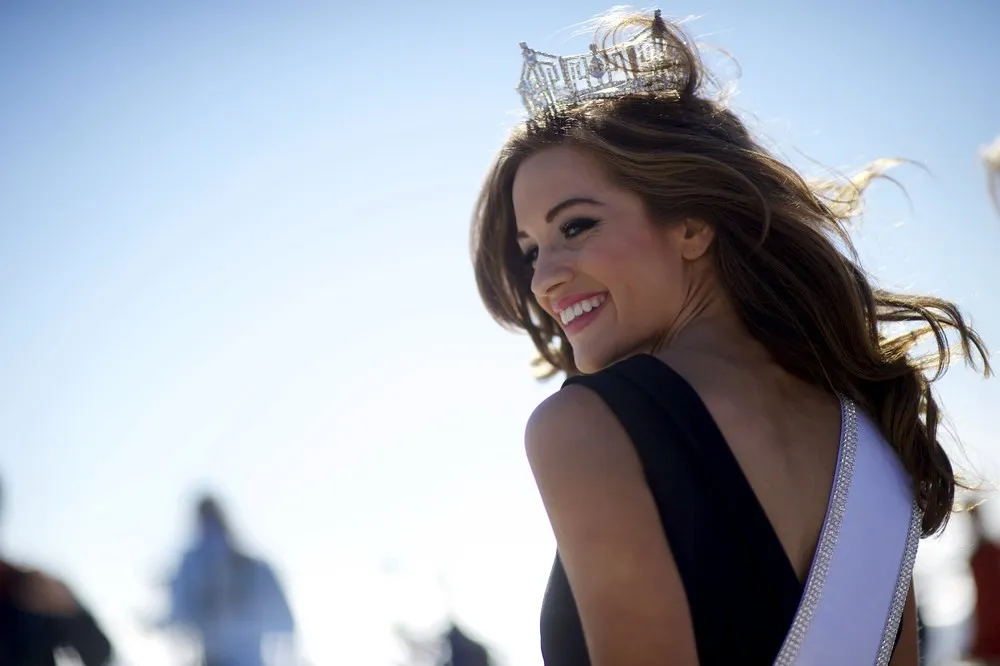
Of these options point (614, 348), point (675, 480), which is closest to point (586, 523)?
point (675, 480)

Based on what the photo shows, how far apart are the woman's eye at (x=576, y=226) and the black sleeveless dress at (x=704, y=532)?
54cm

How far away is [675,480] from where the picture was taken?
1.40 meters

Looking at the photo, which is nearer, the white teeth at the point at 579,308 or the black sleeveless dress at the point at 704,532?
the black sleeveless dress at the point at 704,532

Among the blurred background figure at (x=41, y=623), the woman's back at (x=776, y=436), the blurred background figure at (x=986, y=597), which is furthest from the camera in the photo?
the blurred background figure at (x=986, y=597)

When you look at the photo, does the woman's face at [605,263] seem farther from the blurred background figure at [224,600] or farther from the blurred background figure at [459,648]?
the blurred background figure at [459,648]

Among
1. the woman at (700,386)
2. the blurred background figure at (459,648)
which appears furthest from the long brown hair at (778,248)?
the blurred background figure at (459,648)

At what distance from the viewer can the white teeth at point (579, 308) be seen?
1.95 meters

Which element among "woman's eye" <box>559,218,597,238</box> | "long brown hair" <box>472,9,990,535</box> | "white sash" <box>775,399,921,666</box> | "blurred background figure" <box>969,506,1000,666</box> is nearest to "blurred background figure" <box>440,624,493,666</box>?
"blurred background figure" <box>969,506,1000,666</box>

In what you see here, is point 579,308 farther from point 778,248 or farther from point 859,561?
point 859,561

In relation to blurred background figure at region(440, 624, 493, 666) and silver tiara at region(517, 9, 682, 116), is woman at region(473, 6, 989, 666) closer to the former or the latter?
silver tiara at region(517, 9, 682, 116)

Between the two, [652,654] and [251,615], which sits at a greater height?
[652,654]

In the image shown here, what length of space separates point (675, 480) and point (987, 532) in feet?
13.4

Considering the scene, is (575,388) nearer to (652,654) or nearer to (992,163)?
(652,654)

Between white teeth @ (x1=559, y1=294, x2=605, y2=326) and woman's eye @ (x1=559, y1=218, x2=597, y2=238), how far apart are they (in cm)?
13
